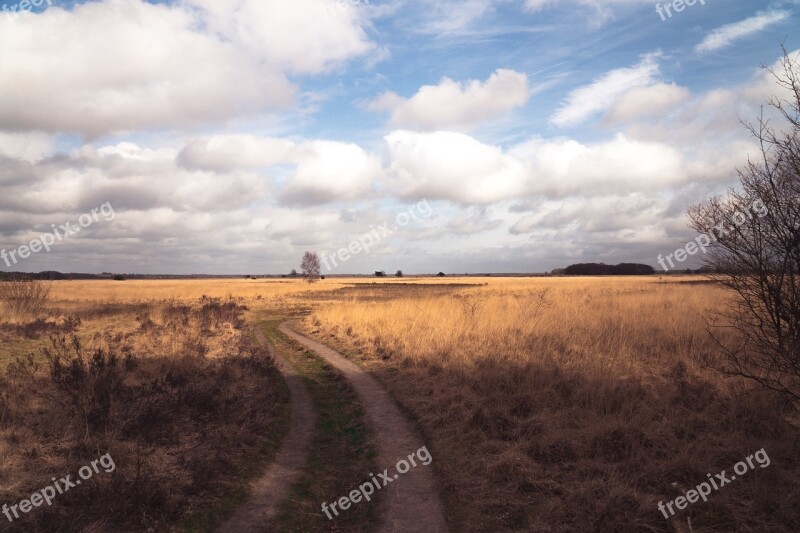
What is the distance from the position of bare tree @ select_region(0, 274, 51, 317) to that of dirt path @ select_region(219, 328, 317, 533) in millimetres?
21646

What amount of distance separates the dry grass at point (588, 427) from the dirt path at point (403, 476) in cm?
27

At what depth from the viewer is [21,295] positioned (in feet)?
76.4

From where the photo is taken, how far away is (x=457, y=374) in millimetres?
10203

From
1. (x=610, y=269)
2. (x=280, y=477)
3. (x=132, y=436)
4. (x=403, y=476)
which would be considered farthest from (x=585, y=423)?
(x=610, y=269)

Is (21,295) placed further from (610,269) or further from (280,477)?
(610,269)

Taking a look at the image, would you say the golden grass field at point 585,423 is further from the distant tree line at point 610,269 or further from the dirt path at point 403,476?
the distant tree line at point 610,269

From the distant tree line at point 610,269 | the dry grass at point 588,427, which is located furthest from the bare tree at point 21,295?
the distant tree line at point 610,269

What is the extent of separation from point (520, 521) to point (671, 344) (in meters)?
9.18

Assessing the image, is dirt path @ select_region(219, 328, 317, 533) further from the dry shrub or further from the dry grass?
the dry grass

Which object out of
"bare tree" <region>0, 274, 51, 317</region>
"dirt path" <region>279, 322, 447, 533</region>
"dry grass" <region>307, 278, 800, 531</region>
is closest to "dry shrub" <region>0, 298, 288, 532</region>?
"dirt path" <region>279, 322, 447, 533</region>

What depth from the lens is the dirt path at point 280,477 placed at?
483 centimetres

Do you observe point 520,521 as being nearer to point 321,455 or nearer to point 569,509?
point 569,509

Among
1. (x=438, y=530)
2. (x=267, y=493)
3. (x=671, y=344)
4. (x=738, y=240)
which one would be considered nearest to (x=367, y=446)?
(x=267, y=493)

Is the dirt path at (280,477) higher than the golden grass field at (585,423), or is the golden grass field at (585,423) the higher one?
the golden grass field at (585,423)
